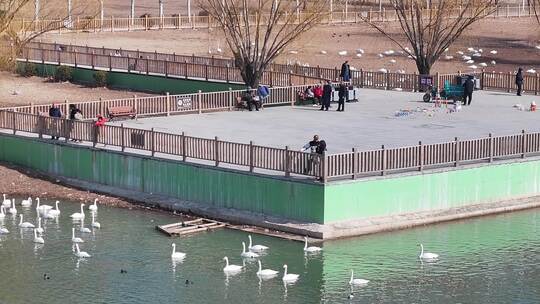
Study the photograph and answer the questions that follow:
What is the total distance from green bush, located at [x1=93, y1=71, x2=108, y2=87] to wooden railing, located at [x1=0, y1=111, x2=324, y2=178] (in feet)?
67.7

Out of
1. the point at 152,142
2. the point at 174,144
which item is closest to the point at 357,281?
the point at 174,144

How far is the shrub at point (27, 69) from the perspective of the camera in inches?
2926

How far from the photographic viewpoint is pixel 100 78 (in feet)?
230

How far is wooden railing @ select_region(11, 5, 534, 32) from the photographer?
89.0m

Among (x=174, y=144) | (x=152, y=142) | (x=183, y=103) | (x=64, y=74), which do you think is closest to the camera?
(x=174, y=144)

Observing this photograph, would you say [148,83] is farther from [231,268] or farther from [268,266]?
[231,268]

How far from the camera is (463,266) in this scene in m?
35.9

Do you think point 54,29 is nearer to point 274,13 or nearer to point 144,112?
point 274,13

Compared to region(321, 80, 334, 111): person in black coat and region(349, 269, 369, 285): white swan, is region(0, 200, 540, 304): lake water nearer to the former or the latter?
region(349, 269, 369, 285): white swan

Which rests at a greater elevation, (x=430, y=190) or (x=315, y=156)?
(x=315, y=156)

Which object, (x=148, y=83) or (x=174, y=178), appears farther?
(x=148, y=83)

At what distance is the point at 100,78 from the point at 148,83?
3.09 metres

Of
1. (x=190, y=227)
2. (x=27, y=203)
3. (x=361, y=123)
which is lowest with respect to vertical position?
(x=190, y=227)

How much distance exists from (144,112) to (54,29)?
122ft
